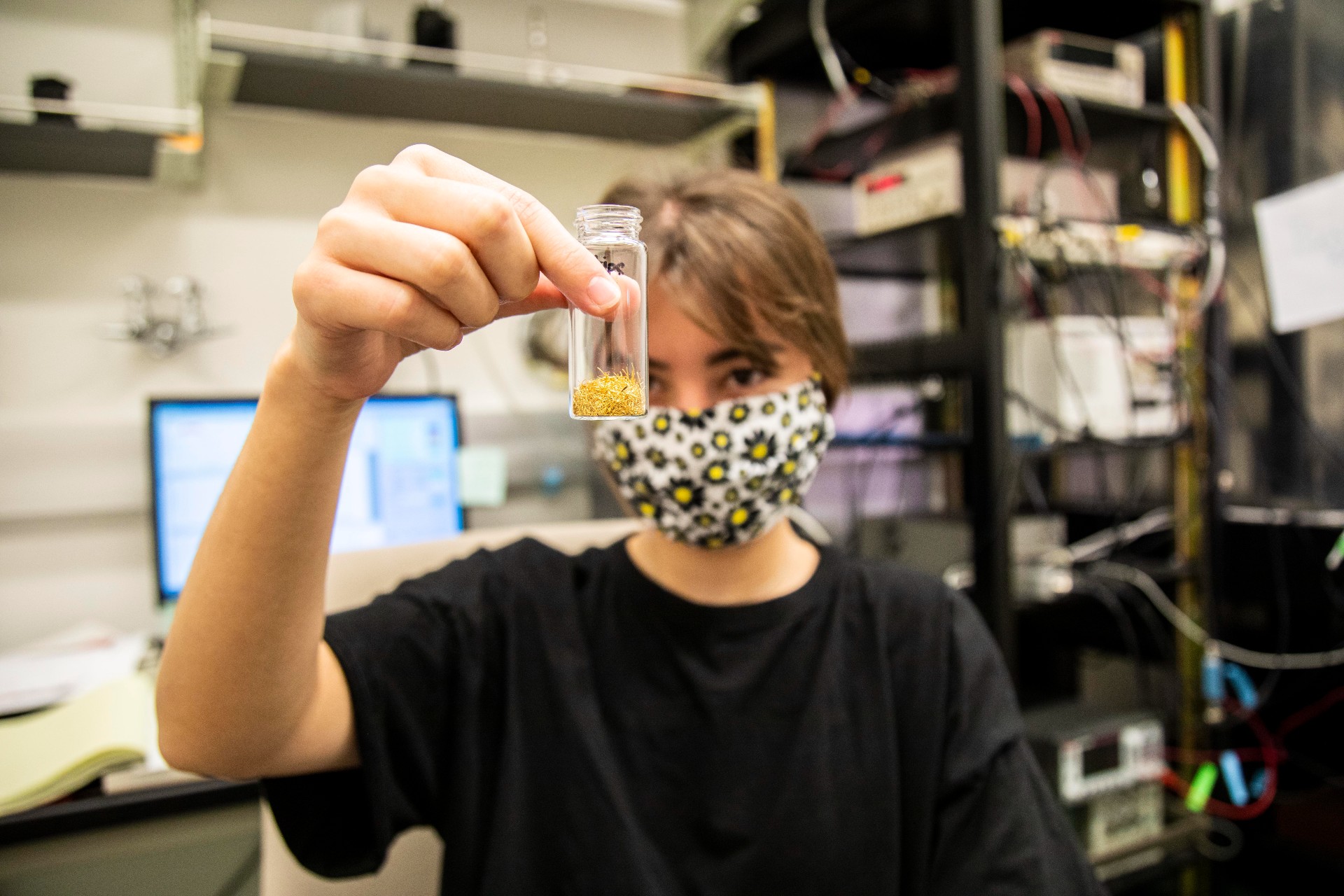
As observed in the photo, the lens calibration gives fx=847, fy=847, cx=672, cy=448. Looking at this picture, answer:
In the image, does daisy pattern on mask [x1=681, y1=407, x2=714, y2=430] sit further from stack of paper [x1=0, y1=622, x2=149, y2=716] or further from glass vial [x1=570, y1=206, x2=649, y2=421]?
stack of paper [x1=0, y1=622, x2=149, y2=716]

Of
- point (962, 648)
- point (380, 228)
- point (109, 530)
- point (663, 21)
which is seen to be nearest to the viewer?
point (380, 228)

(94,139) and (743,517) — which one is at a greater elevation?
(94,139)

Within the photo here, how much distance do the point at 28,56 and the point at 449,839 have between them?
1.43m

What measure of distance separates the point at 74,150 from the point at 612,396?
134 cm

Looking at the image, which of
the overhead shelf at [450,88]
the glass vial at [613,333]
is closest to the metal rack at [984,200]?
the overhead shelf at [450,88]

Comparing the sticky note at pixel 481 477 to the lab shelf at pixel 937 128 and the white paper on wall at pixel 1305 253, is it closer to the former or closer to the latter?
the lab shelf at pixel 937 128

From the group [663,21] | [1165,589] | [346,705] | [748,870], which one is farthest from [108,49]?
[1165,589]

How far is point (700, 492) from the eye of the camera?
Answer: 0.75 metres

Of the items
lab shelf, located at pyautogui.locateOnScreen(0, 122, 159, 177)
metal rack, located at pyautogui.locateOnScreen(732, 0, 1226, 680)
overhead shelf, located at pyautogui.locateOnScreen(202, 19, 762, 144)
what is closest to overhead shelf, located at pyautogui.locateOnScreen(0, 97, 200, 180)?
lab shelf, located at pyautogui.locateOnScreen(0, 122, 159, 177)

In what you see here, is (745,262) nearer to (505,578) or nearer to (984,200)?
(505,578)

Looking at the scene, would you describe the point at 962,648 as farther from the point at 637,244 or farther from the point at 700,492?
the point at 637,244

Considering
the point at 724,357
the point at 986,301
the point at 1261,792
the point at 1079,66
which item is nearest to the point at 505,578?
the point at 724,357

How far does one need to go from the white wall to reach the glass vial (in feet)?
3.07

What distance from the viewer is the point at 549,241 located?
43cm
